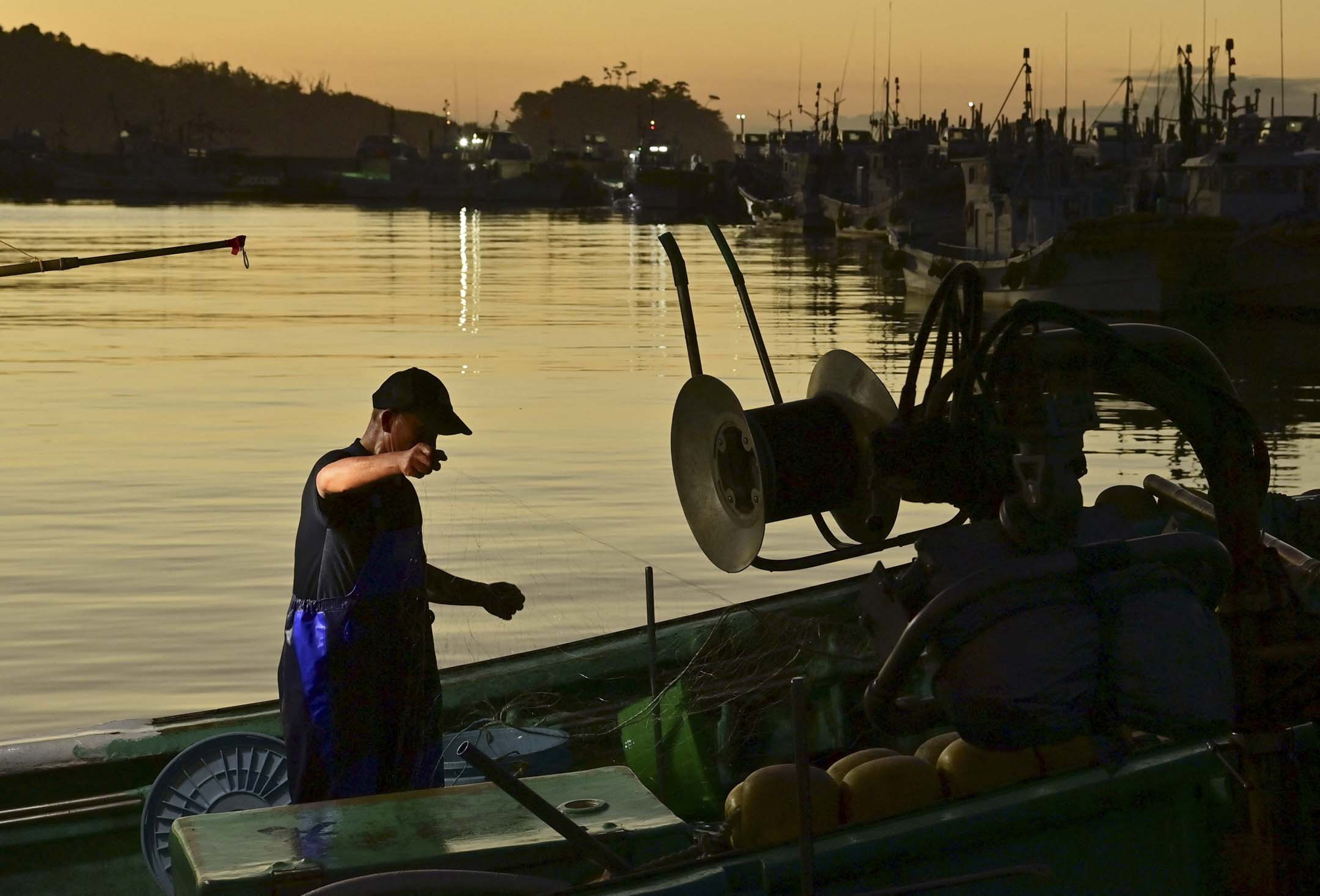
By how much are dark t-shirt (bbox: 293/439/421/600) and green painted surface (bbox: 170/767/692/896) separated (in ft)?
2.06

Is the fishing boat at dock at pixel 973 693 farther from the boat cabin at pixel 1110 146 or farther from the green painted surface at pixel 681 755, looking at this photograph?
the boat cabin at pixel 1110 146

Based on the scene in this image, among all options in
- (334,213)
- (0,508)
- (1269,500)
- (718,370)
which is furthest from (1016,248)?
(334,213)

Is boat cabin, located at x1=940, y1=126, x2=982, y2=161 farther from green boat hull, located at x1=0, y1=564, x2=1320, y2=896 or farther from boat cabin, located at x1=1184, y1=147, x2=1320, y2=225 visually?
green boat hull, located at x1=0, y1=564, x2=1320, y2=896

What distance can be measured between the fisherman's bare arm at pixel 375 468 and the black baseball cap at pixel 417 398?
0.39 ft

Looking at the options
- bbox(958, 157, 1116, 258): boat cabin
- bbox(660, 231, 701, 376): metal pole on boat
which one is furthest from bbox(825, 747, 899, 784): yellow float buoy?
bbox(958, 157, 1116, 258): boat cabin

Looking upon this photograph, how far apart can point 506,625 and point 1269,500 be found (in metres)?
2.73

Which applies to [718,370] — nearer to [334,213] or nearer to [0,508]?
[0,508]

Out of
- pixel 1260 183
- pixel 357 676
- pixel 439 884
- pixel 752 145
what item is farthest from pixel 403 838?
pixel 752 145

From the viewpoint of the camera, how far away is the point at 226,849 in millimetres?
4719

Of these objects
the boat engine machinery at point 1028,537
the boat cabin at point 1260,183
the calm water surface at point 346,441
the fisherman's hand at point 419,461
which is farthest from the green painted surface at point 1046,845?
the boat cabin at point 1260,183

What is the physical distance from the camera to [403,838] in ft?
15.8

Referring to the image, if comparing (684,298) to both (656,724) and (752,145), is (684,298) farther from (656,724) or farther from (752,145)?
(752,145)

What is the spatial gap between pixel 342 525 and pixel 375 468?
321 mm

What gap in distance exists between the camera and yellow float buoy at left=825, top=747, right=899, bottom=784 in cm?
536
